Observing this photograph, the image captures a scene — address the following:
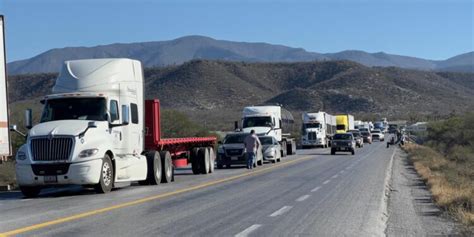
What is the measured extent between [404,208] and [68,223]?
737 cm

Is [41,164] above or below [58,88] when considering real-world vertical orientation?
below

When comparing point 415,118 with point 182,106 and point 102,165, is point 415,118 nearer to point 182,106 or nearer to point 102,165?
point 182,106

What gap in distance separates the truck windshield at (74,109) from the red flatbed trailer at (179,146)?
363 centimetres

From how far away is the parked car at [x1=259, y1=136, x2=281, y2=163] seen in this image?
38.7 m

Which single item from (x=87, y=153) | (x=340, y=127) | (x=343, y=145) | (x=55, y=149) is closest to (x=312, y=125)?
(x=340, y=127)

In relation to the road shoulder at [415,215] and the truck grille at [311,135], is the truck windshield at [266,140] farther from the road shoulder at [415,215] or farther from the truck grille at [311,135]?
the truck grille at [311,135]

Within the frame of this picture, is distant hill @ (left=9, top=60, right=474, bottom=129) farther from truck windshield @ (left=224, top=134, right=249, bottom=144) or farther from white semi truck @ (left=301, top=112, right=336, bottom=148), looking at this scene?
truck windshield @ (left=224, top=134, right=249, bottom=144)

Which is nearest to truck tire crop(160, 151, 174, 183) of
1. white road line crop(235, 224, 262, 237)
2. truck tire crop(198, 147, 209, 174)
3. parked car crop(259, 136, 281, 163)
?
truck tire crop(198, 147, 209, 174)

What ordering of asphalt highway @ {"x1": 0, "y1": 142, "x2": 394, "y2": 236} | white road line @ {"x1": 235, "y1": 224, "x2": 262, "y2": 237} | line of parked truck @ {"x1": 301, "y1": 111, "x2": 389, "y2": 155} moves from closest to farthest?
white road line @ {"x1": 235, "y1": 224, "x2": 262, "y2": 237} → asphalt highway @ {"x1": 0, "y1": 142, "x2": 394, "y2": 236} → line of parked truck @ {"x1": 301, "y1": 111, "x2": 389, "y2": 155}

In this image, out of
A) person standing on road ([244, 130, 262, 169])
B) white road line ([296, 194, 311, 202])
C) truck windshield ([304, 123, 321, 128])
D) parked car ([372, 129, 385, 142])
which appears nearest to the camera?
white road line ([296, 194, 311, 202])

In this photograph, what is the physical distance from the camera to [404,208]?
16031mm

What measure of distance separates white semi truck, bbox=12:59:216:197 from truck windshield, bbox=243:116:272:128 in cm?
1996

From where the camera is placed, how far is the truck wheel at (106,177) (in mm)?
19094

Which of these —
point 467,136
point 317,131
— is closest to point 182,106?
point 317,131
